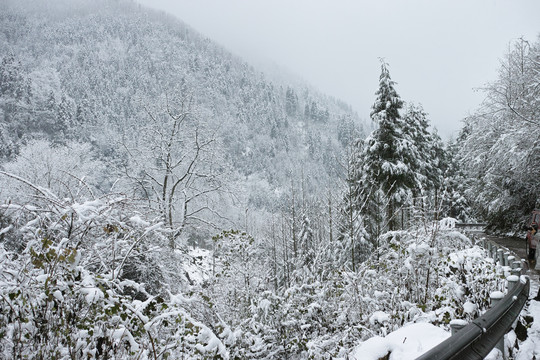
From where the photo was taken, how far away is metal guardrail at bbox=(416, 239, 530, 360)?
1967mm

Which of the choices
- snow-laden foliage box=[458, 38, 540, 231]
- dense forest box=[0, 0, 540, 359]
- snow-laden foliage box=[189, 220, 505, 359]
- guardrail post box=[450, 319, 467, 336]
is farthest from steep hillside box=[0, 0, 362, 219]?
guardrail post box=[450, 319, 467, 336]

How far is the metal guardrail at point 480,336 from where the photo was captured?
197cm

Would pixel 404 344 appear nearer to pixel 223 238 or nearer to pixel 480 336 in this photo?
pixel 480 336

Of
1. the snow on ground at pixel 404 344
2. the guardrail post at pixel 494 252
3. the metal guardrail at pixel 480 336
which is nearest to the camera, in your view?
the metal guardrail at pixel 480 336

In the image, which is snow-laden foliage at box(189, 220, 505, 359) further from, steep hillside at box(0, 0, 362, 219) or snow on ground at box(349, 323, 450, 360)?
steep hillside at box(0, 0, 362, 219)

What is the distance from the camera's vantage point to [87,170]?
114ft

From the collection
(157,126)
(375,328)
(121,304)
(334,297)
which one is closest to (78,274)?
(121,304)

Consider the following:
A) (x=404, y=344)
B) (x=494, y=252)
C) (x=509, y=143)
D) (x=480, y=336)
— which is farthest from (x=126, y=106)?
(x=480, y=336)

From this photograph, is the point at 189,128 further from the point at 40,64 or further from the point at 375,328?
the point at 40,64

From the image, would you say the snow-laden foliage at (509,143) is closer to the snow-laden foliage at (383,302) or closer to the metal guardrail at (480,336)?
the snow-laden foliage at (383,302)

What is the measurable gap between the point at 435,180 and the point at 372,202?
1701cm

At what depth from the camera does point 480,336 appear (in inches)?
94.1

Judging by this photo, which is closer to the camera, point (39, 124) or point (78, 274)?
point (78, 274)

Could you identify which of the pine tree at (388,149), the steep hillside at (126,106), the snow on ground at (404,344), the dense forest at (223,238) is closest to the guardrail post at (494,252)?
the dense forest at (223,238)
